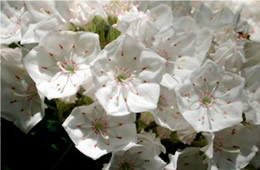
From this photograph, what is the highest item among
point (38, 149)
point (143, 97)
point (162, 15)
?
point (162, 15)

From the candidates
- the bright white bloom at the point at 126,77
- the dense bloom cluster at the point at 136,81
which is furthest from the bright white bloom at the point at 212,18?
the bright white bloom at the point at 126,77

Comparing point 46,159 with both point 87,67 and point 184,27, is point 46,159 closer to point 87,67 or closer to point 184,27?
point 87,67

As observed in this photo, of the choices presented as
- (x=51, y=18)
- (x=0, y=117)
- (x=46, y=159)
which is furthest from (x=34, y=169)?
(x=51, y=18)

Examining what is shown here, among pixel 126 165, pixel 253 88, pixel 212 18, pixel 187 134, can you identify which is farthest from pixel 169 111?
pixel 212 18

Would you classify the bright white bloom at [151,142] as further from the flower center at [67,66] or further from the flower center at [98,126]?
the flower center at [67,66]

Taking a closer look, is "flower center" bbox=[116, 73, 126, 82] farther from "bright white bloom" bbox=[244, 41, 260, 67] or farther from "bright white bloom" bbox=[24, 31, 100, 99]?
"bright white bloom" bbox=[244, 41, 260, 67]

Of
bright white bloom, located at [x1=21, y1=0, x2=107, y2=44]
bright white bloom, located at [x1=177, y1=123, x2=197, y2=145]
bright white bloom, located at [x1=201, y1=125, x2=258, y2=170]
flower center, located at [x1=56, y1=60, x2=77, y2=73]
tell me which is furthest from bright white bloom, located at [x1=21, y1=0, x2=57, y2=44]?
bright white bloom, located at [x1=201, y1=125, x2=258, y2=170]

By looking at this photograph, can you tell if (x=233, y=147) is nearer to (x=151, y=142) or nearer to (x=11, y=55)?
(x=151, y=142)
